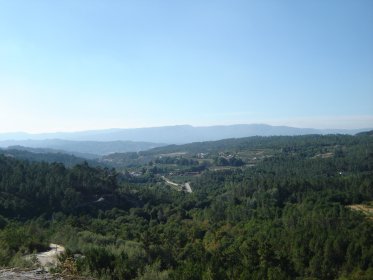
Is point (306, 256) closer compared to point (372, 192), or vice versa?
point (306, 256)

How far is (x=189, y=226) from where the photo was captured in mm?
60812

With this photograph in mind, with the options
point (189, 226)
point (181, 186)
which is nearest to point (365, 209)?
point (189, 226)

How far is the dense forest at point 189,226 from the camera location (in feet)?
88.5

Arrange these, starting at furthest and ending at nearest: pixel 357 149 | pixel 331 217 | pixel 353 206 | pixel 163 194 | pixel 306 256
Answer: pixel 357 149
pixel 163 194
pixel 353 206
pixel 331 217
pixel 306 256

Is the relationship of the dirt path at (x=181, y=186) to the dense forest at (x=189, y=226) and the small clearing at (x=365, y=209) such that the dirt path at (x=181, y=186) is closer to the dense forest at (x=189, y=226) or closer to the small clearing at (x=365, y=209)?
the dense forest at (x=189, y=226)

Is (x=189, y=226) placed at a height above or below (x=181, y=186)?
above

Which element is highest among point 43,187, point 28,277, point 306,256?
point 28,277

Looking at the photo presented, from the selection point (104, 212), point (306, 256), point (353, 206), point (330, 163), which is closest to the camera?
point (306, 256)

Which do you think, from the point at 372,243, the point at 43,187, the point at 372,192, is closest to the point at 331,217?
the point at 372,243

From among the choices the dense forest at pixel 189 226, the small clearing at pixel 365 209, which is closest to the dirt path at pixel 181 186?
the dense forest at pixel 189 226

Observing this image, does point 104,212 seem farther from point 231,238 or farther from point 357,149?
point 357,149

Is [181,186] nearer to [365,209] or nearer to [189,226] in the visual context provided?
[365,209]

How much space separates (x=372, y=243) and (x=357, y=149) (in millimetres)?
109765

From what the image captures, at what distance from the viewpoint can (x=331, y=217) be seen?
6262 centimetres
